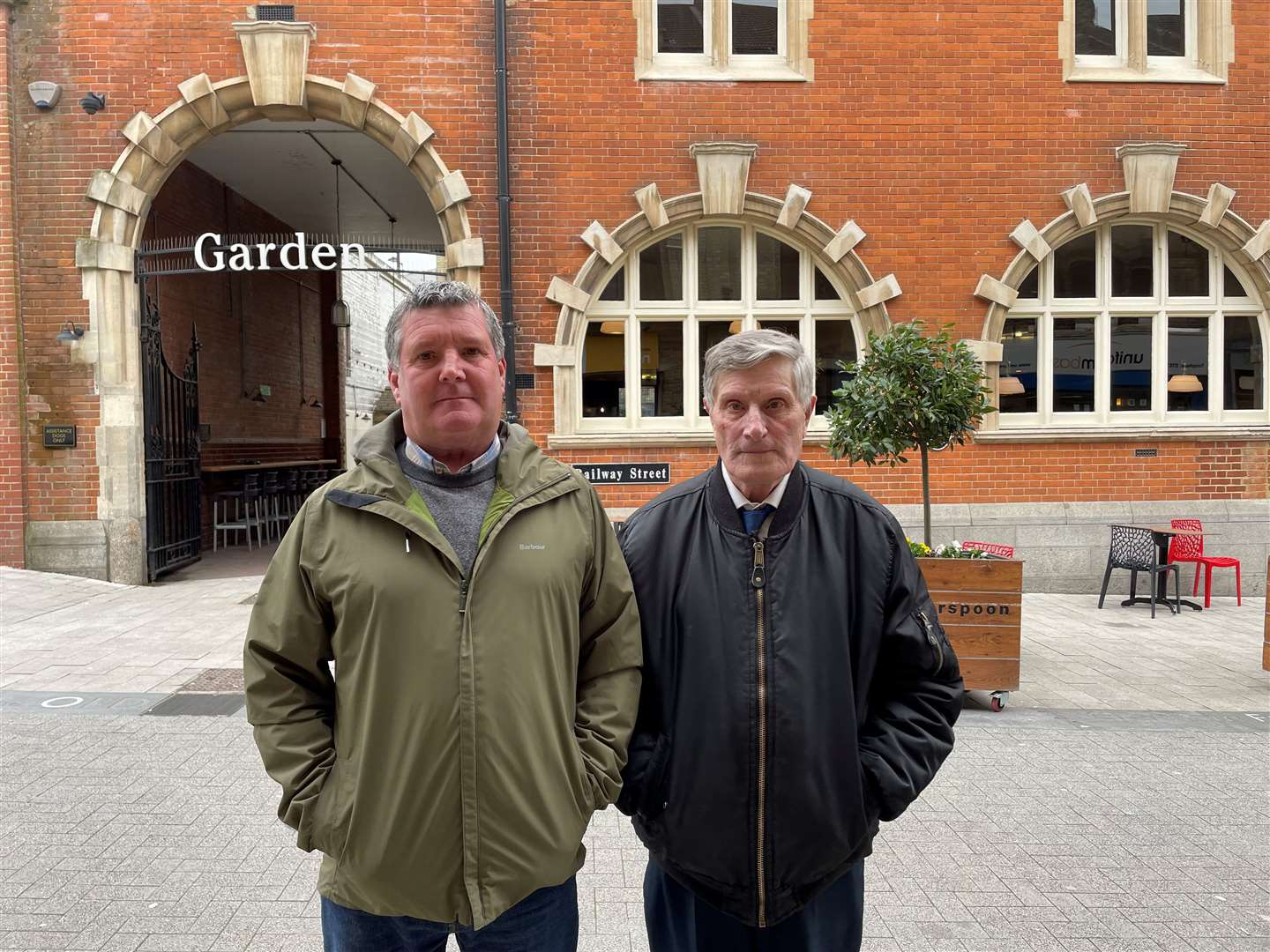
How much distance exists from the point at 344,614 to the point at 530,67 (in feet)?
31.0

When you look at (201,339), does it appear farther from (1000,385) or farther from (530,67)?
(1000,385)

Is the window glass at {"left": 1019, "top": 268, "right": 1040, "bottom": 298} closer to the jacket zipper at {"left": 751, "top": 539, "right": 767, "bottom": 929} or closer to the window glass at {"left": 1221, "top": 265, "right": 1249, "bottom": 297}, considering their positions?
the window glass at {"left": 1221, "top": 265, "right": 1249, "bottom": 297}

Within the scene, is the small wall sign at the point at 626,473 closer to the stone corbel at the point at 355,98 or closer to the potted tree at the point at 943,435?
the potted tree at the point at 943,435

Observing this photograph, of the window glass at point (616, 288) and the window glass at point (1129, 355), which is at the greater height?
the window glass at point (616, 288)

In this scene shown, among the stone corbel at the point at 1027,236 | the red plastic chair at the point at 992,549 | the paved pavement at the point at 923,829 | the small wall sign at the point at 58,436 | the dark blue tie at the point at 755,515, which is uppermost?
the stone corbel at the point at 1027,236

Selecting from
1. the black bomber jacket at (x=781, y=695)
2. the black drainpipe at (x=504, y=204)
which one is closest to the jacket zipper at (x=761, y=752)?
the black bomber jacket at (x=781, y=695)

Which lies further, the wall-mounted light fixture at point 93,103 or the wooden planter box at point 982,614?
the wall-mounted light fixture at point 93,103

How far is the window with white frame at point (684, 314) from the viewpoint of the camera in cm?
1034

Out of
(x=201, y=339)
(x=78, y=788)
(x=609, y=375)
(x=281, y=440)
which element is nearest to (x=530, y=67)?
(x=609, y=375)

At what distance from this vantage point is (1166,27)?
34.6 ft

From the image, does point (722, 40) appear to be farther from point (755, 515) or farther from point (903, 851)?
point (755, 515)

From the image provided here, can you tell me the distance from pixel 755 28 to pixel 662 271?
2982 millimetres

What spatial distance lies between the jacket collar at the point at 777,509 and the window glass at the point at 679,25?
9.49m

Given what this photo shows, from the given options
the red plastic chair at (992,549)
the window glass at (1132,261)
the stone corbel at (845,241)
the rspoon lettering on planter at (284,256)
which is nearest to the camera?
the red plastic chair at (992,549)
